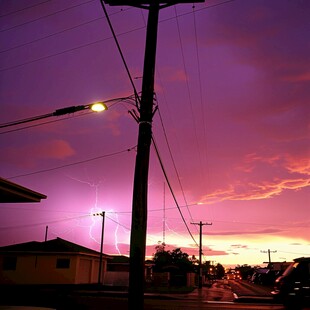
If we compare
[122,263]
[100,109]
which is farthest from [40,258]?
[100,109]

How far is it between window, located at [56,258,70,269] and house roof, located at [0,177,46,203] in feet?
84.6

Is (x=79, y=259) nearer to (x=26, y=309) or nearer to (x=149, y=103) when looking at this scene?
(x=26, y=309)

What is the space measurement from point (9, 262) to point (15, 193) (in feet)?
95.2

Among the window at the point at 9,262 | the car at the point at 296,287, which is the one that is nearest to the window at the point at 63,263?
the window at the point at 9,262

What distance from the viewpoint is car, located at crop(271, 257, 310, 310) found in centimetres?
1393

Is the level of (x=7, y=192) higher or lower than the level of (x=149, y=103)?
lower

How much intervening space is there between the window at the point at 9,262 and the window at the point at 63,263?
418 cm

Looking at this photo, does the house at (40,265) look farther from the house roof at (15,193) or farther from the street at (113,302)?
the house roof at (15,193)

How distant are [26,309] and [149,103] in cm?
719

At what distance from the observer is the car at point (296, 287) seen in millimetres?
13934

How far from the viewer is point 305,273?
1405cm

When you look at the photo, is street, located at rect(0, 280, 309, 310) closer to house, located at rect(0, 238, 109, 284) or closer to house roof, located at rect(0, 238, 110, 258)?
house, located at rect(0, 238, 109, 284)

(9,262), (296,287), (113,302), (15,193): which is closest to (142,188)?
(15,193)

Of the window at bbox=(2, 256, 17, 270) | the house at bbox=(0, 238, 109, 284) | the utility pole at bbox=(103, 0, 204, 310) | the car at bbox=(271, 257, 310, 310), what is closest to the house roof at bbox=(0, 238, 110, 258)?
the house at bbox=(0, 238, 109, 284)
